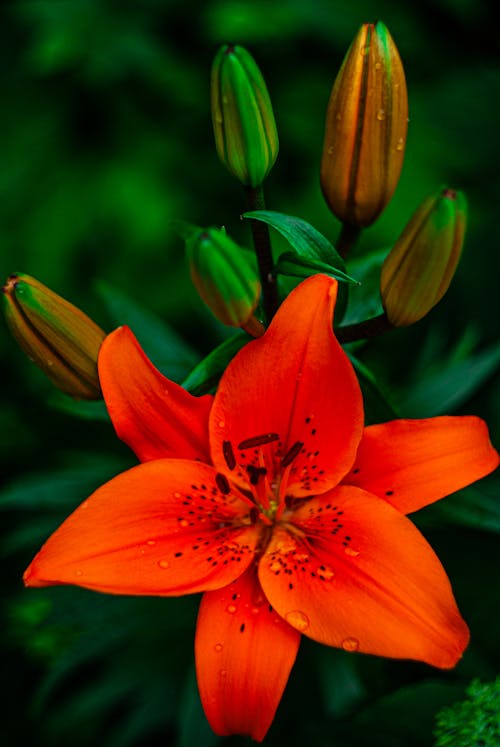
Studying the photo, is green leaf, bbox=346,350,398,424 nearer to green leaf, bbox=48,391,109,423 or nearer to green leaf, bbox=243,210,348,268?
green leaf, bbox=243,210,348,268

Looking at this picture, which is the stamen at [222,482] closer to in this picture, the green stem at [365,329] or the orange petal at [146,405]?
the orange petal at [146,405]

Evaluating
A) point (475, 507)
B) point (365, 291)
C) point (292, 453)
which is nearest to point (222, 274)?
point (292, 453)

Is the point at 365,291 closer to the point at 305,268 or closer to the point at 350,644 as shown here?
the point at 305,268

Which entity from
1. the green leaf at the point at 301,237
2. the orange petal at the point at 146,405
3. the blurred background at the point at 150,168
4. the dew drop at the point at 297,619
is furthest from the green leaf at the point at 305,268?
the blurred background at the point at 150,168

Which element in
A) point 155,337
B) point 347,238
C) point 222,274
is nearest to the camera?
point 222,274

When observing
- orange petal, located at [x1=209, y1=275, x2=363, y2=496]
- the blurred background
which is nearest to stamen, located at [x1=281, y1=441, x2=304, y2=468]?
orange petal, located at [x1=209, y1=275, x2=363, y2=496]

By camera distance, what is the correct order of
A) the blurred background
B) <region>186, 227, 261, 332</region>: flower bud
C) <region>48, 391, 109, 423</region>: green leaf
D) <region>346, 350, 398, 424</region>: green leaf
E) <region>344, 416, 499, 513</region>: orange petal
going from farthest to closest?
the blurred background < <region>48, 391, 109, 423</region>: green leaf < <region>346, 350, 398, 424</region>: green leaf < <region>344, 416, 499, 513</region>: orange petal < <region>186, 227, 261, 332</region>: flower bud
